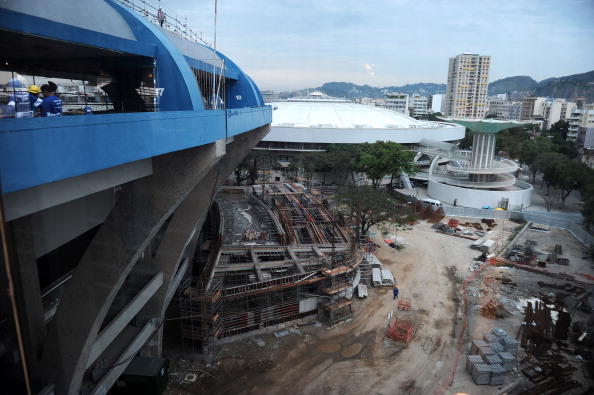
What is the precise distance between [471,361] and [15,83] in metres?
6.49

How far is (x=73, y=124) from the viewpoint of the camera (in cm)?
204

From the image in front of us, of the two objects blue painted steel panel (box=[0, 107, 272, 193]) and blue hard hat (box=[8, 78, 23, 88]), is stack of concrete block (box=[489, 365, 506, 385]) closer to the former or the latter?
blue painted steel panel (box=[0, 107, 272, 193])

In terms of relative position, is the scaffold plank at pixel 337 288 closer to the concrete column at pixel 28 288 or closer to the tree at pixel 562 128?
the concrete column at pixel 28 288

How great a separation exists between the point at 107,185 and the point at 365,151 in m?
17.8

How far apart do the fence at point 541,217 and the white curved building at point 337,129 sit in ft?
31.1

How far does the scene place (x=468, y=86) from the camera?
5097 cm

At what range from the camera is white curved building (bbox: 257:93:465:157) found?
939 inches

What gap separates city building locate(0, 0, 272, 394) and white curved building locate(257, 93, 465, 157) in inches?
726

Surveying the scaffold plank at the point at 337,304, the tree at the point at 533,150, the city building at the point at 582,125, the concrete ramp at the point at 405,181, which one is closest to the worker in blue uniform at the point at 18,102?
the scaffold plank at the point at 337,304

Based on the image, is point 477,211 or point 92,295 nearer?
point 92,295

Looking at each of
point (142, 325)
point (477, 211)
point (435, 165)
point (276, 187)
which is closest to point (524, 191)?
point (477, 211)

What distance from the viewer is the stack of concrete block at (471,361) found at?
6062 millimetres

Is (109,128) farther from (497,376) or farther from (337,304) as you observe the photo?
(497,376)

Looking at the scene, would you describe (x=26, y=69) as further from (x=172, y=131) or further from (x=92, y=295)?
(x=92, y=295)
